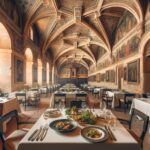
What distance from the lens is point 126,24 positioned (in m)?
10.2

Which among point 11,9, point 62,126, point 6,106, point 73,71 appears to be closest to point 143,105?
point 62,126

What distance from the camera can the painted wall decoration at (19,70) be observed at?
8727 mm

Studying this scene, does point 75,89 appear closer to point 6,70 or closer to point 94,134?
point 6,70

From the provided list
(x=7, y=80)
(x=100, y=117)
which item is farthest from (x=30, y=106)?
(x=100, y=117)

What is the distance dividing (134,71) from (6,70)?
7.78m

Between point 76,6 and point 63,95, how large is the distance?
23.0 feet

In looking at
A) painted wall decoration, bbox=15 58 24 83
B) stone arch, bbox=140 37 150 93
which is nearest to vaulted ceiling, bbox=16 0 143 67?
stone arch, bbox=140 37 150 93

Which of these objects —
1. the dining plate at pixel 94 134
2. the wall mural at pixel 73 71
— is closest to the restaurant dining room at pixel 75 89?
the dining plate at pixel 94 134

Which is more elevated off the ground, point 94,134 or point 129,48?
point 129,48

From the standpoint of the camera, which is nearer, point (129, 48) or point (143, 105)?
point (143, 105)

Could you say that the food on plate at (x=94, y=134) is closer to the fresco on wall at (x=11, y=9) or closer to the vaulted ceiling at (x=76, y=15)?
the fresco on wall at (x=11, y=9)

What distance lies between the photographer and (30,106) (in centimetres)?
834

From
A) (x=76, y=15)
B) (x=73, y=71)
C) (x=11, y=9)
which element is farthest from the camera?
(x=73, y=71)

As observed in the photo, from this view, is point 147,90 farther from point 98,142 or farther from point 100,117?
point 98,142
